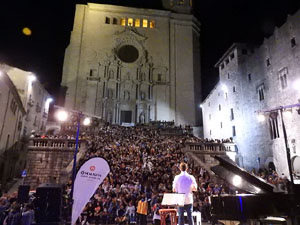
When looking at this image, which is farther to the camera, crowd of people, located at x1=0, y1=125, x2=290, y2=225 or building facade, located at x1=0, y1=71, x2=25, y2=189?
building facade, located at x1=0, y1=71, x2=25, y2=189

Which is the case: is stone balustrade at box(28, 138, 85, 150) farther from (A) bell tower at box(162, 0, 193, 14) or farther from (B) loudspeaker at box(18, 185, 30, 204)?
(A) bell tower at box(162, 0, 193, 14)

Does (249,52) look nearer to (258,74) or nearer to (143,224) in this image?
(258,74)

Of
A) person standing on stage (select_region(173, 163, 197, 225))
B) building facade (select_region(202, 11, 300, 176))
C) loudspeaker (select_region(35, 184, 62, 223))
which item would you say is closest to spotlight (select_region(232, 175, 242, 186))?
person standing on stage (select_region(173, 163, 197, 225))

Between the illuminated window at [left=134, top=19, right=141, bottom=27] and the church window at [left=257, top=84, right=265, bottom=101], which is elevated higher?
the illuminated window at [left=134, top=19, right=141, bottom=27]

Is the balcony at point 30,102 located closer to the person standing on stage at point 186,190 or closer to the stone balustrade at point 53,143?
the stone balustrade at point 53,143

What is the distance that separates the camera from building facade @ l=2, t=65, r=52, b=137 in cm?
2758

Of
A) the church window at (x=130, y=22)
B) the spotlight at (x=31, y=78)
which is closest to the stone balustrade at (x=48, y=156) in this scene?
the spotlight at (x=31, y=78)

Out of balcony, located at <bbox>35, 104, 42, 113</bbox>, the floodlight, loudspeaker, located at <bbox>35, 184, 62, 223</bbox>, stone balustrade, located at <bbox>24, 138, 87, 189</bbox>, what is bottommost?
loudspeaker, located at <bbox>35, 184, 62, 223</bbox>

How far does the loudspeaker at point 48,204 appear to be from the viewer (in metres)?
5.25

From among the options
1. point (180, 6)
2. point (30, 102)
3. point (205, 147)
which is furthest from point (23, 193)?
point (180, 6)

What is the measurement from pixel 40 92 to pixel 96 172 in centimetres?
3069

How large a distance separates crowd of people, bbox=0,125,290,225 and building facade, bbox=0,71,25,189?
26.0 ft

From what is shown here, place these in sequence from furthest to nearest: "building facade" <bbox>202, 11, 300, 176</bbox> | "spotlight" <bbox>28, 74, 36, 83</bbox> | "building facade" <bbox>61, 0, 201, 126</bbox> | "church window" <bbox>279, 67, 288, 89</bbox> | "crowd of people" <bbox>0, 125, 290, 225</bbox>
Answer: "building facade" <bbox>61, 0, 201, 126</bbox>
"spotlight" <bbox>28, 74, 36, 83</bbox>
"church window" <bbox>279, 67, 288, 89</bbox>
"building facade" <bbox>202, 11, 300, 176</bbox>
"crowd of people" <bbox>0, 125, 290, 225</bbox>

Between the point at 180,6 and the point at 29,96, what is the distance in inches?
1452
